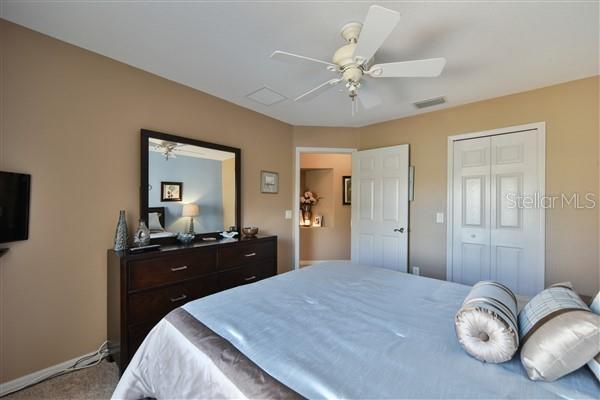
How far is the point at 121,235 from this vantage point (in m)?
2.02

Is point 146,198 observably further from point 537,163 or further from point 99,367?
point 537,163

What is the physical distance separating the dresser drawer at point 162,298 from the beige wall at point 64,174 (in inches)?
18.2

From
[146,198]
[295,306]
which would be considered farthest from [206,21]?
[295,306]

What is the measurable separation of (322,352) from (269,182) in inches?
107

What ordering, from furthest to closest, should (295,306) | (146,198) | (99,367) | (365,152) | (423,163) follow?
(365,152)
(423,163)
(146,198)
(99,367)
(295,306)

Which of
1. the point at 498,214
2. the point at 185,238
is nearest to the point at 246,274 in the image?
the point at 185,238

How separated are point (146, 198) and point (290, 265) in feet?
7.13

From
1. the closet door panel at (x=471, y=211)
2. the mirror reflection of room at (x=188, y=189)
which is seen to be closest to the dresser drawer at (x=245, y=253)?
the mirror reflection of room at (x=188, y=189)

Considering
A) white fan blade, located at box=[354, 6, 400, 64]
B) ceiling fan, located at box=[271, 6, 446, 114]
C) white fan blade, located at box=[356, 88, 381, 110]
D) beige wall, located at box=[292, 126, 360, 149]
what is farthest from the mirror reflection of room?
white fan blade, located at box=[354, 6, 400, 64]

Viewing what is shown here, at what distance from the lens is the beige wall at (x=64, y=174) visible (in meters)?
1.70

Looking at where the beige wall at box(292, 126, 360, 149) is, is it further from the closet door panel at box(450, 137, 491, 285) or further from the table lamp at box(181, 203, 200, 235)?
the table lamp at box(181, 203, 200, 235)

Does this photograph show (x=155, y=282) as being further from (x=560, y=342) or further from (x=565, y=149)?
(x=565, y=149)

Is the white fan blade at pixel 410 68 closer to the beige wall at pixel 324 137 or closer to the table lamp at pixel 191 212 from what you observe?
the table lamp at pixel 191 212

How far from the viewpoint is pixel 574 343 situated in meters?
0.80
